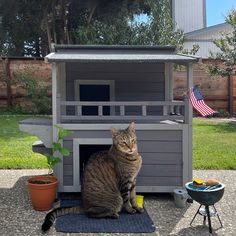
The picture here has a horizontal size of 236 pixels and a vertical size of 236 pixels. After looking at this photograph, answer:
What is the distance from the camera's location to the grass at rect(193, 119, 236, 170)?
23.5ft

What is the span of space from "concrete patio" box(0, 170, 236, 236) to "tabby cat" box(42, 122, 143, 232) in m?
0.31

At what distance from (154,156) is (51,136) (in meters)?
1.40

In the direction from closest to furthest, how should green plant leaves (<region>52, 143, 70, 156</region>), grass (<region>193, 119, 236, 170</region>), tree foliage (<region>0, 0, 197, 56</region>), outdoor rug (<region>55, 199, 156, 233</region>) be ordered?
outdoor rug (<region>55, 199, 156, 233</region>), green plant leaves (<region>52, 143, 70, 156</region>), grass (<region>193, 119, 236, 170</region>), tree foliage (<region>0, 0, 197, 56</region>)

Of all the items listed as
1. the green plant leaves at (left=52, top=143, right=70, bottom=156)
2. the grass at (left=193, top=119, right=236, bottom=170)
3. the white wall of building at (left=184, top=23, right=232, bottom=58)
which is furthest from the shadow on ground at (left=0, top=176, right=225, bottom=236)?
the white wall of building at (left=184, top=23, right=232, bottom=58)

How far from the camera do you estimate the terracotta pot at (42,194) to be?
177 inches

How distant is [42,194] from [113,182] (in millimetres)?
871

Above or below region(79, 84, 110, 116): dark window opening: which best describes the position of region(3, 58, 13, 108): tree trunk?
above

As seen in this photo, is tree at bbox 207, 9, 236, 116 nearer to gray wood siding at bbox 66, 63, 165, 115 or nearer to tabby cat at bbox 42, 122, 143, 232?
gray wood siding at bbox 66, 63, 165, 115

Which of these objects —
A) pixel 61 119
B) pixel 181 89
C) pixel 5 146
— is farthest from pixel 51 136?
pixel 181 89

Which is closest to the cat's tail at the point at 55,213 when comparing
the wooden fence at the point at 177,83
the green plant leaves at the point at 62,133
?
the green plant leaves at the point at 62,133

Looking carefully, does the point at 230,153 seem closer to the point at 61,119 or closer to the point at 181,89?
the point at 61,119

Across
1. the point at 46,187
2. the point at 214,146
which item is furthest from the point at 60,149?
the point at 214,146

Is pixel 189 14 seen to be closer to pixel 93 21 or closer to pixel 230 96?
pixel 93 21

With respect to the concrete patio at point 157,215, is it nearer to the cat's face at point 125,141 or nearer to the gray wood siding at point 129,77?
the cat's face at point 125,141
